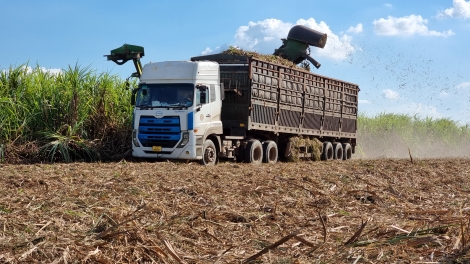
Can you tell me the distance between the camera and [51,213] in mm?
7570

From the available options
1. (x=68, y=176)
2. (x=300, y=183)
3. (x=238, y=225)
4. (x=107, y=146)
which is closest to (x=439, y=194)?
(x=300, y=183)

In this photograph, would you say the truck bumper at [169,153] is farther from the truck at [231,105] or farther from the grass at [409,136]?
the grass at [409,136]

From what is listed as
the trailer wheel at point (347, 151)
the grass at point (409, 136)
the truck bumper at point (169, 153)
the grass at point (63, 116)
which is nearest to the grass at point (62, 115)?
the grass at point (63, 116)

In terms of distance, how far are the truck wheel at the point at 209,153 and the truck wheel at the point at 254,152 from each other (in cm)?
156

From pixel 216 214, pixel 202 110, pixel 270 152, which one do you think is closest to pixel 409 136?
pixel 270 152

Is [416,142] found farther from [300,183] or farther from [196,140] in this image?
[300,183]

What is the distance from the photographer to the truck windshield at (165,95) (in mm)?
17578

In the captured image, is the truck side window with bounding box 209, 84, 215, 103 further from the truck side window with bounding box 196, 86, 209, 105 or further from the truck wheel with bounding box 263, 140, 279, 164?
the truck wheel with bounding box 263, 140, 279, 164

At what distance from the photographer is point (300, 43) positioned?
2486 centimetres

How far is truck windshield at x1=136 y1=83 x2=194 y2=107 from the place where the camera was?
1758 cm

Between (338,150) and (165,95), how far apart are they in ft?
38.5

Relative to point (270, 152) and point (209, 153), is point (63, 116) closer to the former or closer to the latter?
point (209, 153)

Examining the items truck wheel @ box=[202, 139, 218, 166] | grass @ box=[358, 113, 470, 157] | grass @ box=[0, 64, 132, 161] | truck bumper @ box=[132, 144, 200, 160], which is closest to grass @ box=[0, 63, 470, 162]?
grass @ box=[0, 64, 132, 161]

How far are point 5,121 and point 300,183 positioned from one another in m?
10.9
